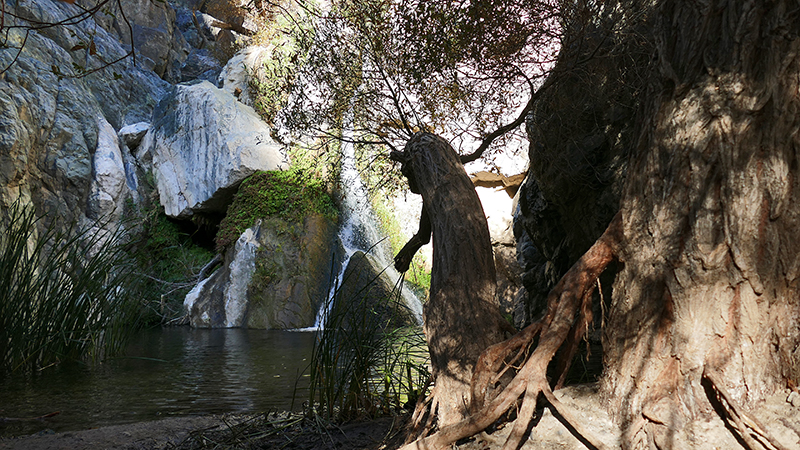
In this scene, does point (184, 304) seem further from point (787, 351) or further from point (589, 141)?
point (787, 351)

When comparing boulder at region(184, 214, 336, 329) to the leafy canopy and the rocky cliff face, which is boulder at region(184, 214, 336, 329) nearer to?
the rocky cliff face

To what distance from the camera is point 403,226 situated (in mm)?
12359

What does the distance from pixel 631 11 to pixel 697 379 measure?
3.20m

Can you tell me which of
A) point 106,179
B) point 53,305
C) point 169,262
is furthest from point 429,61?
point 106,179

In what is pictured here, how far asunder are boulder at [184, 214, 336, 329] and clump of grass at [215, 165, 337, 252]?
19 cm

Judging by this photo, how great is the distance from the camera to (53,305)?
4223 mm

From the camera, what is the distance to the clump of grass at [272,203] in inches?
454

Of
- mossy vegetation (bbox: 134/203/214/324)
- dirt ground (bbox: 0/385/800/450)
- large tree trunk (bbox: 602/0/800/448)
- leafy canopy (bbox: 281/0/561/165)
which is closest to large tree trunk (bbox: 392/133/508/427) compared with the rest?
dirt ground (bbox: 0/385/800/450)

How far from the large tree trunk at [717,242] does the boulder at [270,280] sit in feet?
29.3

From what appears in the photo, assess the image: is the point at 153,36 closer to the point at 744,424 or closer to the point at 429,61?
the point at 429,61

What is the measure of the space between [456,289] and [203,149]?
1163 centimetres

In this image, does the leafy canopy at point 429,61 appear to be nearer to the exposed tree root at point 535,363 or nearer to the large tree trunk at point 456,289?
the large tree trunk at point 456,289

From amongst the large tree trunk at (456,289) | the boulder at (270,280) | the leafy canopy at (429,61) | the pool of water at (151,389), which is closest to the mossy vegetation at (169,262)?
the boulder at (270,280)

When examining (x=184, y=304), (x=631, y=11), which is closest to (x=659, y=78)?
(x=631, y=11)
